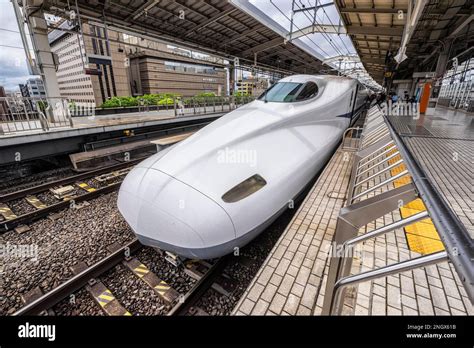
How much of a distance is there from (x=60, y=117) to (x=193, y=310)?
10636 mm

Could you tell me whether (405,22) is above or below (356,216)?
above

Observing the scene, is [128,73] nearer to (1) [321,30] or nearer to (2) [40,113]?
(1) [321,30]

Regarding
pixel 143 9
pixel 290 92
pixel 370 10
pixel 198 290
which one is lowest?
pixel 198 290

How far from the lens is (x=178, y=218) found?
9.25ft

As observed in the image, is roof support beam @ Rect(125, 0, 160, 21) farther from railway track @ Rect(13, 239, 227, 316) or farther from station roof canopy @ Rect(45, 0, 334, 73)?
railway track @ Rect(13, 239, 227, 316)

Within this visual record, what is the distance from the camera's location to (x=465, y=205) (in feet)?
13.0

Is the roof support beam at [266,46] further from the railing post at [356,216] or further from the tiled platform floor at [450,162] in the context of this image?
the railing post at [356,216]

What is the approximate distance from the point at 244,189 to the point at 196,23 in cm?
1524

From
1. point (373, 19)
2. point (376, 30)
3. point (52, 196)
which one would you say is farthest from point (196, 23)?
point (52, 196)

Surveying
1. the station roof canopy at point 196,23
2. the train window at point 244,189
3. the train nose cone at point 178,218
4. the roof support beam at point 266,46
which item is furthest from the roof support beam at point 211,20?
the train nose cone at point 178,218
